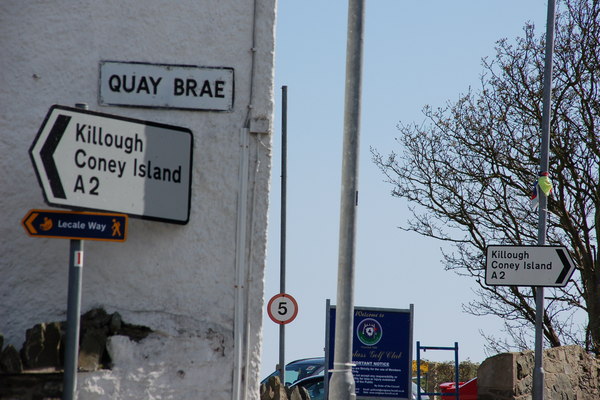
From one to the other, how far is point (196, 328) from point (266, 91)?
1727mm

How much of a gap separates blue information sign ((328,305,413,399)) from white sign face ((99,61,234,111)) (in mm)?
8682

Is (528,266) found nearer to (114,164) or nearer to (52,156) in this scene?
(114,164)

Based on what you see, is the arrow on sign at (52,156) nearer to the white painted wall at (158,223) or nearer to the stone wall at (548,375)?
the white painted wall at (158,223)

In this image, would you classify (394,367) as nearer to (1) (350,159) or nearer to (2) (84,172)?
(1) (350,159)

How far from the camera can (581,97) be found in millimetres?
21422

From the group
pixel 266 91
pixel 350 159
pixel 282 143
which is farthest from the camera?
pixel 282 143

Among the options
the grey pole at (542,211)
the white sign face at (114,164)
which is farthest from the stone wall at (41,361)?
the grey pole at (542,211)

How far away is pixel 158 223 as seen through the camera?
6617 mm

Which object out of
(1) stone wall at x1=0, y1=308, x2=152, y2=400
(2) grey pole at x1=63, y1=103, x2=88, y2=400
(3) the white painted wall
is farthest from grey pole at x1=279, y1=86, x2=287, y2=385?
(2) grey pole at x1=63, y1=103, x2=88, y2=400

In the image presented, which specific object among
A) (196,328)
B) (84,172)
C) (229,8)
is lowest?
(196,328)

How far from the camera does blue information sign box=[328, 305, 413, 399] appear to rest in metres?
15.1

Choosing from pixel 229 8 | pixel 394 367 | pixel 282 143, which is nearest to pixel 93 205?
pixel 229 8

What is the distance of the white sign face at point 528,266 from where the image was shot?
13008mm

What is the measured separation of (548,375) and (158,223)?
1129 cm
